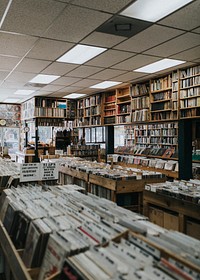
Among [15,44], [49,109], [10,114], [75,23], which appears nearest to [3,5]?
[75,23]

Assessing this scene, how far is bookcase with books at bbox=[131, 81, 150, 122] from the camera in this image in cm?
679

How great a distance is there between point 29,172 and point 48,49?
7.51 feet

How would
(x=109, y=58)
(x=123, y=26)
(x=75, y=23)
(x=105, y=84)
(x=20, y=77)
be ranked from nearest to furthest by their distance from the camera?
(x=75, y=23)
(x=123, y=26)
(x=109, y=58)
(x=20, y=77)
(x=105, y=84)

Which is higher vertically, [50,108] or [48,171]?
[50,108]

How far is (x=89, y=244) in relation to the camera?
1291 millimetres

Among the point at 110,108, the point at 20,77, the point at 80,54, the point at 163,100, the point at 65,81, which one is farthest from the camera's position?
the point at 110,108

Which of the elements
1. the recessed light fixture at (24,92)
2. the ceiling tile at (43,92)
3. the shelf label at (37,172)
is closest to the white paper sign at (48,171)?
the shelf label at (37,172)

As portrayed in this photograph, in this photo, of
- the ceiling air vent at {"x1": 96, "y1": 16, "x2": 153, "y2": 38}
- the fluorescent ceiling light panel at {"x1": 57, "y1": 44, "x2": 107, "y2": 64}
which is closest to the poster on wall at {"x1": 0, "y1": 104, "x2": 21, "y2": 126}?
the fluorescent ceiling light panel at {"x1": 57, "y1": 44, "x2": 107, "y2": 64}

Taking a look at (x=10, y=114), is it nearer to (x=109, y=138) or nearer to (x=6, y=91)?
(x=6, y=91)

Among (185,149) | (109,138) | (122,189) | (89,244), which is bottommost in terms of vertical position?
(122,189)

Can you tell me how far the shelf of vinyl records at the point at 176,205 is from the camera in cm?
278

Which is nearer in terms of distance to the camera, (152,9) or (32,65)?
(152,9)

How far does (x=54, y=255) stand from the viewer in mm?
1284

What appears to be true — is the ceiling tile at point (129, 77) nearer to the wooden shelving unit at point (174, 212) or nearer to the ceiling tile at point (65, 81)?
the ceiling tile at point (65, 81)
